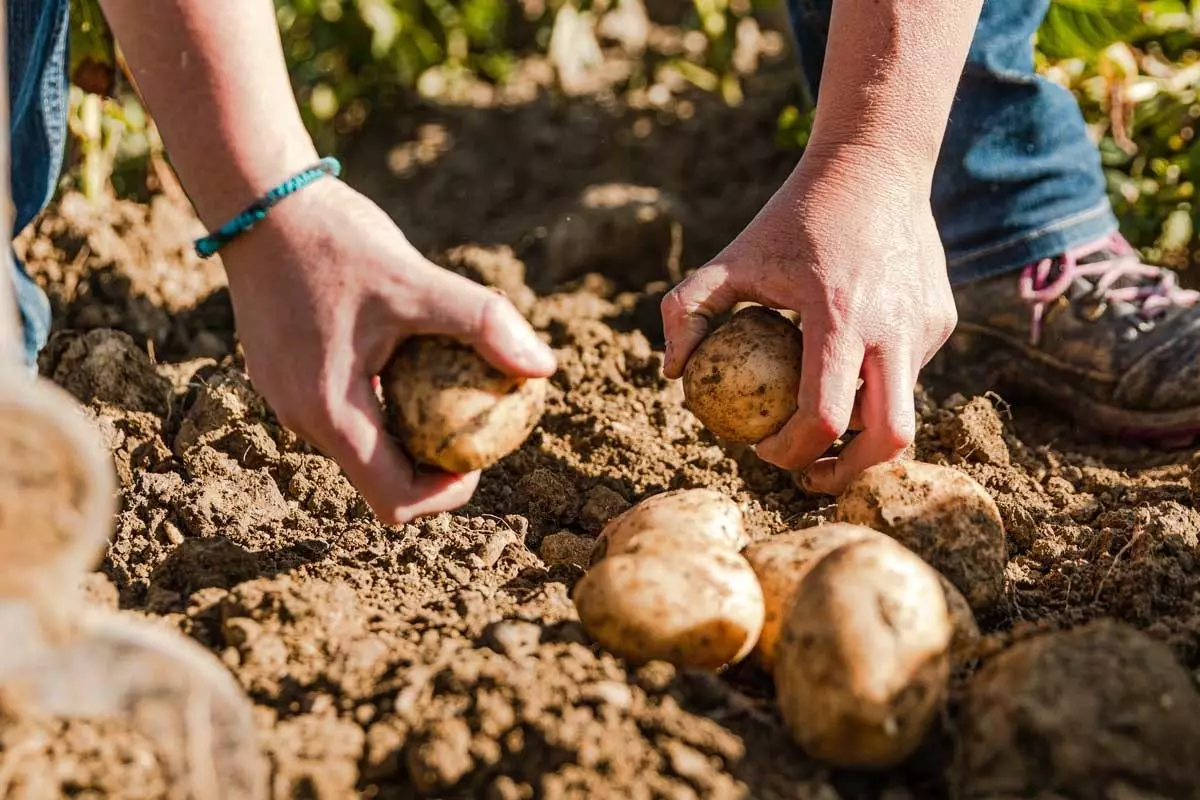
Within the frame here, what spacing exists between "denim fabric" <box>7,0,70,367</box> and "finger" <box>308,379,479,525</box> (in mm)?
1128

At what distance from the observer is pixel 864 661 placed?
4.95ft

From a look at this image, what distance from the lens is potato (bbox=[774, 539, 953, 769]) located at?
4.95 feet

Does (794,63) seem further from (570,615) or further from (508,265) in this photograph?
(570,615)

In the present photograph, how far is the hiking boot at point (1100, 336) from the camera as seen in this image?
287cm

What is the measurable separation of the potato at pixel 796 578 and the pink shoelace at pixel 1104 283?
1.32 meters

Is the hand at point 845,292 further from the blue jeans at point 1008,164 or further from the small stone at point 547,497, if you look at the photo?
the blue jeans at point 1008,164

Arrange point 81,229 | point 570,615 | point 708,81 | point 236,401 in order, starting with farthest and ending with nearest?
point 708,81, point 81,229, point 236,401, point 570,615

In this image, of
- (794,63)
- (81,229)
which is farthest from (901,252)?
(794,63)

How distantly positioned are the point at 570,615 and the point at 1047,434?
163cm

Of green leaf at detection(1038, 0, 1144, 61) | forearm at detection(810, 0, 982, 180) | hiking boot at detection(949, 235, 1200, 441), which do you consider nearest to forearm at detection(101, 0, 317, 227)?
forearm at detection(810, 0, 982, 180)

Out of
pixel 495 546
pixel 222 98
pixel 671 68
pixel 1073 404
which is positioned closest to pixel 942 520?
pixel 495 546

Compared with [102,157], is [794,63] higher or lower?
lower

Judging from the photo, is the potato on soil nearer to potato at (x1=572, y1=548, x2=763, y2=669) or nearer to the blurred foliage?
potato at (x1=572, y1=548, x2=763, y2=669)

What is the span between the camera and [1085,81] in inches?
147
